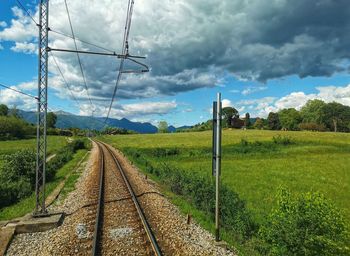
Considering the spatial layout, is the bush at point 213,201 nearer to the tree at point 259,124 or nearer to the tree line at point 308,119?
the tree line at point 308,119

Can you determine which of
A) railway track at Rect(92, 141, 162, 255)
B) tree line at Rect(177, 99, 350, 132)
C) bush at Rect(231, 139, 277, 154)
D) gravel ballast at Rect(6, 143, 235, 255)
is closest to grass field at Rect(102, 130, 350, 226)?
bush at Rect(231, 139, 277, 154)

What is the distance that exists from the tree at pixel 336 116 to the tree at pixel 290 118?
37.8 feet

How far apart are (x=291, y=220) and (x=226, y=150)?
4917 centimetres

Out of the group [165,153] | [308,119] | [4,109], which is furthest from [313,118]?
[4,109]

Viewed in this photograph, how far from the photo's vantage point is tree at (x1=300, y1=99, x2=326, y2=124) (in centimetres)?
14575

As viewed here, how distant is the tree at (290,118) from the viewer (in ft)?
488

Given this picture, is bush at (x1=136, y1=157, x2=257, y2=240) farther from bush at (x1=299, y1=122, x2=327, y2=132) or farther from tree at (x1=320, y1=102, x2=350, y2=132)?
tree at (x1=320, y1=102, x2=350, y2=132)

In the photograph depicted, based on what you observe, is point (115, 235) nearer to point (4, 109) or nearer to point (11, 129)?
point (11, 129)

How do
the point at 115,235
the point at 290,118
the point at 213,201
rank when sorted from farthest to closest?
the point at 290,118
the point at 213,201
the point at 115,235

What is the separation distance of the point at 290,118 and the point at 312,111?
13.1m

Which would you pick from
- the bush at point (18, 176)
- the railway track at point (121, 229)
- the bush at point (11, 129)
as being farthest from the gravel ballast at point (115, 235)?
the bush at point (11, 129)

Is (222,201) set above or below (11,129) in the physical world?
below

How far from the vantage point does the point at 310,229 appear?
32.0 ft

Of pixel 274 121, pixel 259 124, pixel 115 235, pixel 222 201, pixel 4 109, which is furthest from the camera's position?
pixel 4 109
